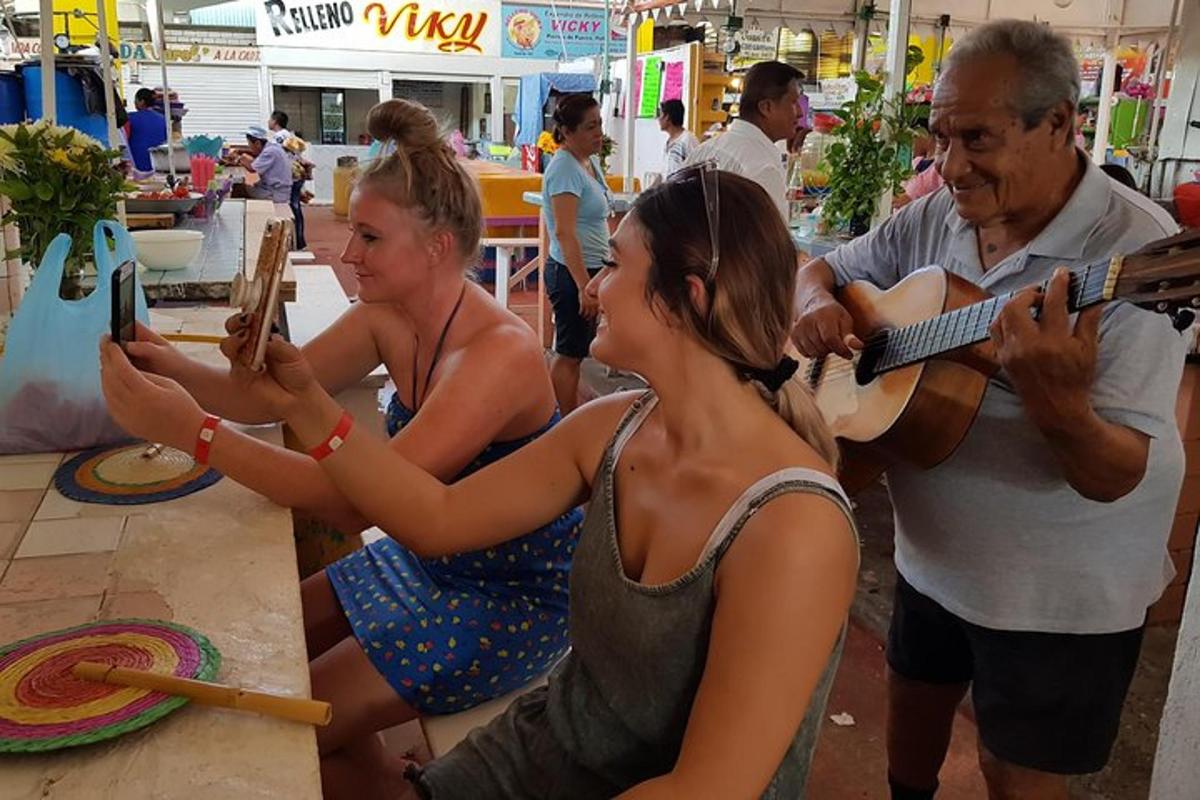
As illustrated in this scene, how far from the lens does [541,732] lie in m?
1.43

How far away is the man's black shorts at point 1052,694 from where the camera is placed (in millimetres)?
1614

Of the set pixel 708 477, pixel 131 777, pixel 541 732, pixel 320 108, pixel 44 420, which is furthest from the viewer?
pixel 320 108

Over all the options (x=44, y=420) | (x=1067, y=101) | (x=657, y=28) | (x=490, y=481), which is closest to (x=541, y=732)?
(x=490, y=481)

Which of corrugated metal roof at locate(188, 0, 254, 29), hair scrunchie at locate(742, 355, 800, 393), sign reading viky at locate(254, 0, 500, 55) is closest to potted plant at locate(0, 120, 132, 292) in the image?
hair scrunchie at locate(742, 355, 800, 393)

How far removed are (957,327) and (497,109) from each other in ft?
56.2

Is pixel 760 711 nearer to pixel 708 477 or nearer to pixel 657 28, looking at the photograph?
pixel 708 477

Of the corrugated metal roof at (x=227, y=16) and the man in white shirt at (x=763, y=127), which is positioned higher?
the corrugated metal roof at (x=227, y=16)

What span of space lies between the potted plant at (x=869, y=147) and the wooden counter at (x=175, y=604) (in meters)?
4.02

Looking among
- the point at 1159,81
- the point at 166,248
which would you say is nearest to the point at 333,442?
the point at 166,248

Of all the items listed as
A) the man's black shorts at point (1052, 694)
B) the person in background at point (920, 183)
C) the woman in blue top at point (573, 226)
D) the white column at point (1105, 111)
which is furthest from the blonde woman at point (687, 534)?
the white column at point (1105, 111)

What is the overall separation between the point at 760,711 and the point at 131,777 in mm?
655

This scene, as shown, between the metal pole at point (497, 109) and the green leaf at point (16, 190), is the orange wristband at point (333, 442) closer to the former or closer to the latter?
the green leaf at point (16, 190)

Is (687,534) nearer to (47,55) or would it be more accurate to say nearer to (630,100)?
(47,55)

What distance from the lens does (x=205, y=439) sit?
1542 millimetres
